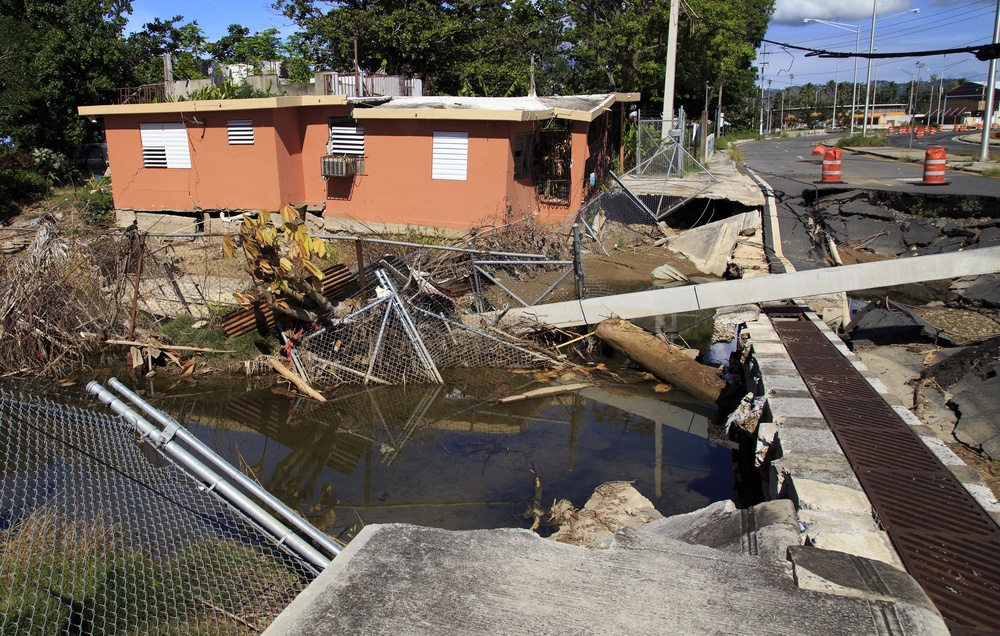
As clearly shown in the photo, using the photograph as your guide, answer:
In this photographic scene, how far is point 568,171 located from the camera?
18.4 metres

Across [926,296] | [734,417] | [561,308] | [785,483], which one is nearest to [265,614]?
[785,483]

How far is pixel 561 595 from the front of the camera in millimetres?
3232

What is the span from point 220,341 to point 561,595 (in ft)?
28.0

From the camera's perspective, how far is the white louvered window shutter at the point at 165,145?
1784cm

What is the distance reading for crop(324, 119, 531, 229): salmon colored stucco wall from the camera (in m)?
15.6

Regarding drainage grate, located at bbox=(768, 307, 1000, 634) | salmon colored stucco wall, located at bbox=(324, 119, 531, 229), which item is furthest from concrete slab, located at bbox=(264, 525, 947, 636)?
salmon colored stucco wall, located at bbox=(324, 119, 531, 229)

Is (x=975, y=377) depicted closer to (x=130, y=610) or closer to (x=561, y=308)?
(x=561, y=308)

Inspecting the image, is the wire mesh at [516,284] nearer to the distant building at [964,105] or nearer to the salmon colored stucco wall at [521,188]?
the salmon colored stucco wall at [521,188]

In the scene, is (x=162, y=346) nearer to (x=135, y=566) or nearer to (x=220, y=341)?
(x=220, y=341)

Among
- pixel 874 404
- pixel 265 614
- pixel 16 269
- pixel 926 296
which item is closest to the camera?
pixel 265 614

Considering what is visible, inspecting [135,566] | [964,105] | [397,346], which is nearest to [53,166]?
[397,346]

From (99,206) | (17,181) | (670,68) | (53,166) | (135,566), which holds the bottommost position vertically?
(135,566)

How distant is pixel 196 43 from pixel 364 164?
19936 millimetres

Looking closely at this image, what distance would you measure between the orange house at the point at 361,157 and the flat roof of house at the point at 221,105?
31mm
